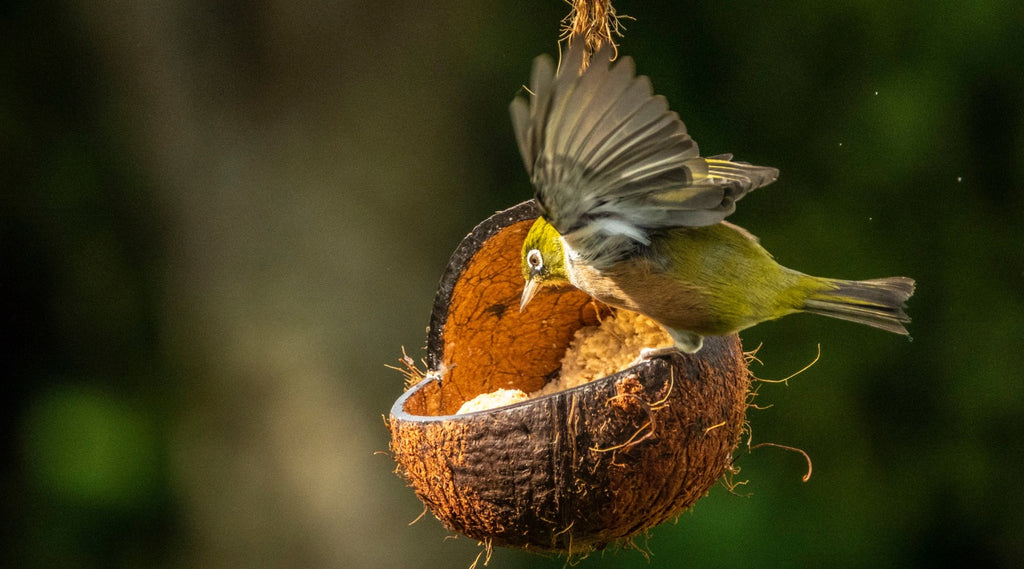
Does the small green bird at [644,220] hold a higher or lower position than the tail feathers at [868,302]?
higher

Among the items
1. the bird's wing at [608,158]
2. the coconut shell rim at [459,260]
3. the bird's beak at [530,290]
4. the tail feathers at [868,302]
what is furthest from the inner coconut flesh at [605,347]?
the bird's wing at [608,158]

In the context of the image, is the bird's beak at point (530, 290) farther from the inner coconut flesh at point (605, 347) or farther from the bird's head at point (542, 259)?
the inner coconut flesh at point (605, 347)

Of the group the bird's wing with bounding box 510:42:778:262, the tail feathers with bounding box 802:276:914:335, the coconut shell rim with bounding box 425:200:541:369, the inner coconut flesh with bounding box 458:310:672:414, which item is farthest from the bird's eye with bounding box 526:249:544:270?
the tail feathers with bounding box 802:276:914:335

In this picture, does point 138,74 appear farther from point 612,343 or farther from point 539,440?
point 539,440

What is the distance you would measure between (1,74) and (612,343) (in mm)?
3099

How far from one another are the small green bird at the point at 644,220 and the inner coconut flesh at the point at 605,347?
51 centimetres

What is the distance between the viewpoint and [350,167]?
4.00 m

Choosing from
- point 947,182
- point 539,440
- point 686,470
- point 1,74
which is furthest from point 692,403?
point 1,74

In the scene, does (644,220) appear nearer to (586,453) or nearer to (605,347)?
(586,453)

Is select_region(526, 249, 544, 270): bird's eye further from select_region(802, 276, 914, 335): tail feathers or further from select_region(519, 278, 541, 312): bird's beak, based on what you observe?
select_region(802, 276, 914, 335): tail feathers

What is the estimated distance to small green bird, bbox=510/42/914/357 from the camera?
197 cm

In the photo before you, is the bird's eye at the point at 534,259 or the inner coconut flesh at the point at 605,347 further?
the inner coconut flesh at the point at 605,347

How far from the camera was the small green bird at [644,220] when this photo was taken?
197 centimetres

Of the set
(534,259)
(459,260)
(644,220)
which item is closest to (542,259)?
(534,259)
